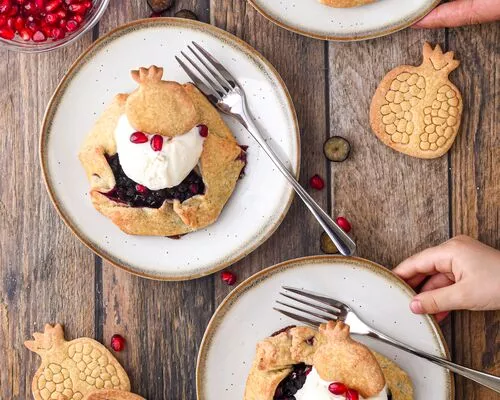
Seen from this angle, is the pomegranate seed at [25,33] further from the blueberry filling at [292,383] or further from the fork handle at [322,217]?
the blueberry filling at [292,383]

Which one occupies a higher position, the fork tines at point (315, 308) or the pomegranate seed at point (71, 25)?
the pomegranate seed at point (71, 25)

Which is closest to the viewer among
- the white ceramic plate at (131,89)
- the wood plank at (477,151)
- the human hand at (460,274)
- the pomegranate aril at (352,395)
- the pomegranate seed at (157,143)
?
the pomegranate aril at (352,395)

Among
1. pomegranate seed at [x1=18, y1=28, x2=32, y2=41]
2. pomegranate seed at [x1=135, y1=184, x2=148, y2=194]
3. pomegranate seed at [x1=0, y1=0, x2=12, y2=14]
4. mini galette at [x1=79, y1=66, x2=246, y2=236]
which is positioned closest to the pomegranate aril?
mini galette at [x1=79, y1=66, x2=246, y2=236]

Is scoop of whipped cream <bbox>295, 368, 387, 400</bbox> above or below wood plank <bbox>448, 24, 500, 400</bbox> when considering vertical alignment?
below

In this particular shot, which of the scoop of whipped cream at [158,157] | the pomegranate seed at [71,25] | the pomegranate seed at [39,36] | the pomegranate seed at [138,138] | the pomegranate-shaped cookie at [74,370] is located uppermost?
the pomegranate seed at [71,25]

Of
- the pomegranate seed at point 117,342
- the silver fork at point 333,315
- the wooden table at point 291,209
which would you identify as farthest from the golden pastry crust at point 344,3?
the pomegranate seed at point 117,342

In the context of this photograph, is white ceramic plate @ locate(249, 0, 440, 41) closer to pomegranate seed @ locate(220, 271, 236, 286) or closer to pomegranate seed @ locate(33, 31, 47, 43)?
pomegranate seed @ locate(33, 31, 47, 43)

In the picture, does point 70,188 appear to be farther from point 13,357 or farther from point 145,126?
point 13,357
